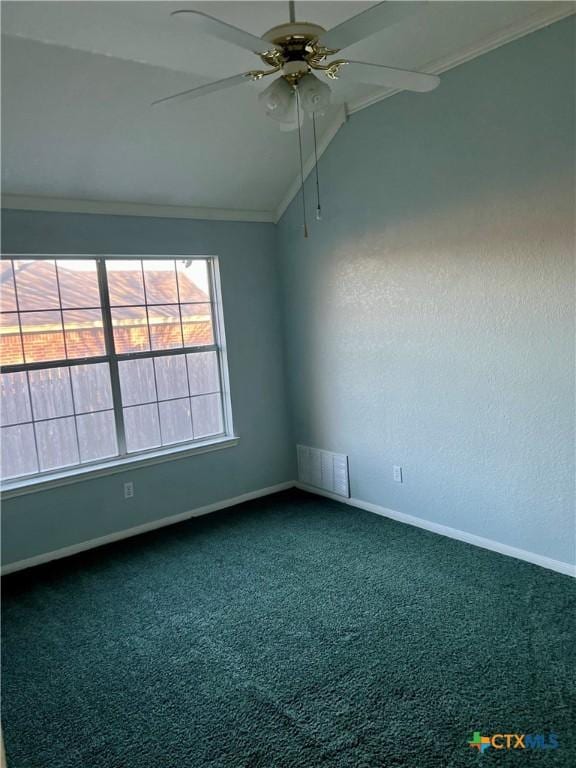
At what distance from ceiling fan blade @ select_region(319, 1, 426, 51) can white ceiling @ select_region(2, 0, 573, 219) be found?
961 millimetres

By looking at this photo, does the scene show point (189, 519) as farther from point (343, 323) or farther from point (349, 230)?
point (349, 230)

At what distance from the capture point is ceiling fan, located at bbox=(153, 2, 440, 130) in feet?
5.53

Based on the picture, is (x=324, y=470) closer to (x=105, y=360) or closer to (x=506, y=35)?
(x=105, y=360)

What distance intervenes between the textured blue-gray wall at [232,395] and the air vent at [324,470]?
7.3 inches

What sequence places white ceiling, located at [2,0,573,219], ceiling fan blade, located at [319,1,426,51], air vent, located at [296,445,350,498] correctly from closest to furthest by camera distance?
ceiling fan blade, located at [319,1,426,51]
white ceiling, located at [2,0,573,219]
air vent, located at [296,445,350,498]

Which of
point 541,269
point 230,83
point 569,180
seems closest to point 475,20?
point 569,180

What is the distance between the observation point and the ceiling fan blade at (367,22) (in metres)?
1.61

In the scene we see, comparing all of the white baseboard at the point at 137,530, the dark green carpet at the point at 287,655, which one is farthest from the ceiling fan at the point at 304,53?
the white baseboard at the point at 137,530

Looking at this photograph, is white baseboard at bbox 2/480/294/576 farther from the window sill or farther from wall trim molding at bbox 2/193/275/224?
wall trim molding at bbox 2/193/275/224

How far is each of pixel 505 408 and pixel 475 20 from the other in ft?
7.00

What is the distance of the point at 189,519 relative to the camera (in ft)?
14.6

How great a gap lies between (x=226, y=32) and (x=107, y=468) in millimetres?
3080

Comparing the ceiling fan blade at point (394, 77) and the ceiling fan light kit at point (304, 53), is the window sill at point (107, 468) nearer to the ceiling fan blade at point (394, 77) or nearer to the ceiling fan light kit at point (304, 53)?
the ceiling fan light kit at point (304, 53)

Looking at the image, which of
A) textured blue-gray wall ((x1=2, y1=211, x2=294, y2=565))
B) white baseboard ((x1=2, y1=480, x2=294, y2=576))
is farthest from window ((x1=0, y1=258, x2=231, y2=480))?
white baseboard ((x1=2, y1=480, x2=294, y2=576))
